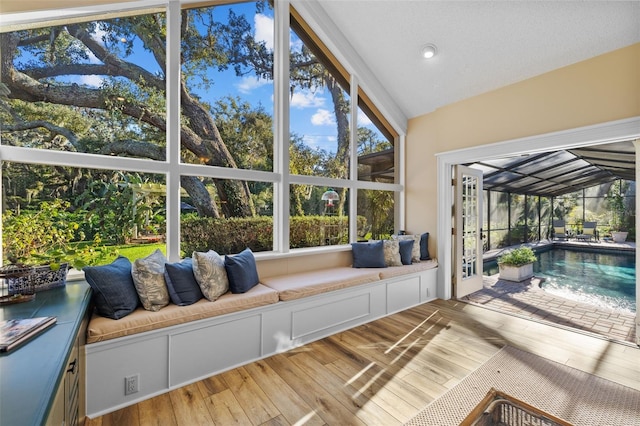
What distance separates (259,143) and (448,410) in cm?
318

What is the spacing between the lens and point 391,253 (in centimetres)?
400

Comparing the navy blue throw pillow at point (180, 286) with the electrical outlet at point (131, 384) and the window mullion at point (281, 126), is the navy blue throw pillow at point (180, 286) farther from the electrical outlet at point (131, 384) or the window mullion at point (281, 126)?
the window mullion at point (281, 126)

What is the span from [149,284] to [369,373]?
6.40ft

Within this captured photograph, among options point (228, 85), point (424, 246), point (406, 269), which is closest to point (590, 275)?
point (424, 246)

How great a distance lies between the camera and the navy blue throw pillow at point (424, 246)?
441 cm

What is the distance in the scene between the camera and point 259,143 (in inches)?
138

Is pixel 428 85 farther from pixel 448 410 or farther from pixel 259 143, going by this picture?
pixel 448 410

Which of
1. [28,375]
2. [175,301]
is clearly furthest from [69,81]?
[28,375]

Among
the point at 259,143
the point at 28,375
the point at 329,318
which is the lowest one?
the point at 329,318

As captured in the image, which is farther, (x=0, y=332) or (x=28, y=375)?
(x=0, y=332)

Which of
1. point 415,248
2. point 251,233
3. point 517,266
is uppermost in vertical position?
point 251,233

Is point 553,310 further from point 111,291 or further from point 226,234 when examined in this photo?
point 111,291

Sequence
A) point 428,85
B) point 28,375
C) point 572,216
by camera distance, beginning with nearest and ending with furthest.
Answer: point 28,375
point 428,85
point 572,216

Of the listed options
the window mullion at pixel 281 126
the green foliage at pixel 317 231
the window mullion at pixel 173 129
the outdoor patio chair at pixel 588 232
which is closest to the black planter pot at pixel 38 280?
the window mullion at pixel 173 129
